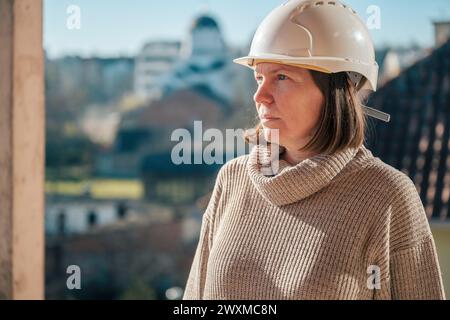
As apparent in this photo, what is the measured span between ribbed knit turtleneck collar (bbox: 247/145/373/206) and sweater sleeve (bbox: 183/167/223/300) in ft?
0.42

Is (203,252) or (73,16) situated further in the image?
(73,16)

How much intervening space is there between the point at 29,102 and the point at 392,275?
1059mm

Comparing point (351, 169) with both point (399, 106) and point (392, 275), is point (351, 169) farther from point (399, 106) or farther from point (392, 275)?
point (399, 106)

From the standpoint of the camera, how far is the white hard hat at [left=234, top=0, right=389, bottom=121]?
1305 mm

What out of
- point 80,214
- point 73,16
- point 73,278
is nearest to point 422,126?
point 73,16

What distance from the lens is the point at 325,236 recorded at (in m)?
1.27

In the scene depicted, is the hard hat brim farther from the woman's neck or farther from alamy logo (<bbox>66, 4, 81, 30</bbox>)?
alamy logo (<bbox>66, 4, 81, 30</bbox>)

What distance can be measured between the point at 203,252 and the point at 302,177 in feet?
0.93

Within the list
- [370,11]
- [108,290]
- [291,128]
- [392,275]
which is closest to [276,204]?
[291,128]

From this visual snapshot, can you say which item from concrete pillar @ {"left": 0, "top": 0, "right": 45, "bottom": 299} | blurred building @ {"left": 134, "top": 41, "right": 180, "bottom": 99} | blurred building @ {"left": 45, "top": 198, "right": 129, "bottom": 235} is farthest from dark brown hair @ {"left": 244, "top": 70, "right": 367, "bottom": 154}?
blurred building @ {"left": 134, "top": 41, "right": 180, "bottom": 99}

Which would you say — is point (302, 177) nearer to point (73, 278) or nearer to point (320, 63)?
point (320, 63)

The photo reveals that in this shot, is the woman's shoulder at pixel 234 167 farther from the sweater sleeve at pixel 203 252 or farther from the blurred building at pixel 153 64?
the blurred building at pixel 153 64

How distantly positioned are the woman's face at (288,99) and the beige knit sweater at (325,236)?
0.23 feet
